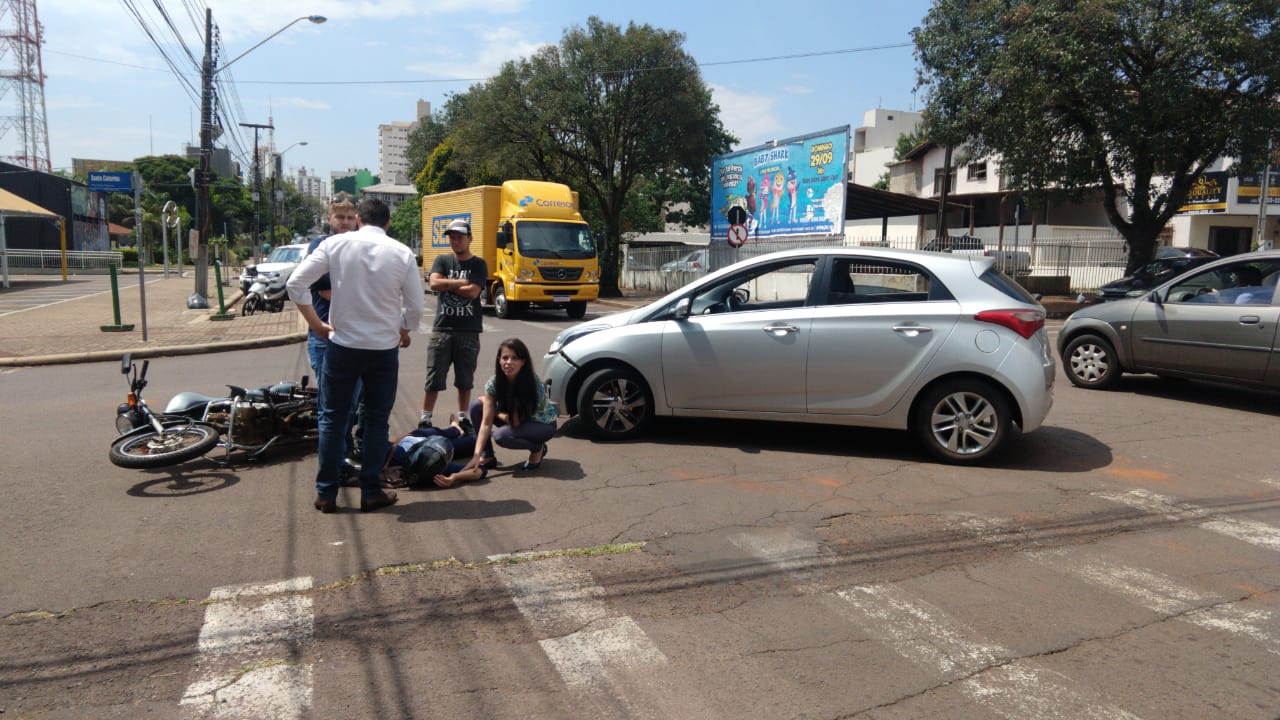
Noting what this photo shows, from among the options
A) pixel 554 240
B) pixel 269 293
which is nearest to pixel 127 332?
pixel 269 293

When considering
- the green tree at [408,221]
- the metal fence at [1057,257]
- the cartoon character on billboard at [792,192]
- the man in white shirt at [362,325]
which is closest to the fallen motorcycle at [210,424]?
the man in white shirt at [362,325]

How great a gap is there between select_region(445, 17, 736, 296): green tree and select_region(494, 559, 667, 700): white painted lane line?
2549 cm

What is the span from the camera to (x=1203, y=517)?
5.55 metres

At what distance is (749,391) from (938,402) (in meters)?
1.43

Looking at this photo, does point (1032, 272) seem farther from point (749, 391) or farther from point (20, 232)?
point (20, 232)

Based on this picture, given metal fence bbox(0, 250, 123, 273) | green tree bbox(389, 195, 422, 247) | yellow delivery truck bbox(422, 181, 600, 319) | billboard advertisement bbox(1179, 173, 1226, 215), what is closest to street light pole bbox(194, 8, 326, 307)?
yellow delivery truck bbox(422, 181, 600, 319)

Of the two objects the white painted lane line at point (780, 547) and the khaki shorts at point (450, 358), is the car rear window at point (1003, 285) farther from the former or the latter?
the khaki shorts at point (450, 358)

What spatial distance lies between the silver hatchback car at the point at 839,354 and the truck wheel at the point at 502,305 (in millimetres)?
13826

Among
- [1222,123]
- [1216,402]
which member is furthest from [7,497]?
[1222,123]

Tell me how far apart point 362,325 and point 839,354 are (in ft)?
11.6

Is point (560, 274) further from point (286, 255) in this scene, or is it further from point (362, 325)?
point (362, 325)

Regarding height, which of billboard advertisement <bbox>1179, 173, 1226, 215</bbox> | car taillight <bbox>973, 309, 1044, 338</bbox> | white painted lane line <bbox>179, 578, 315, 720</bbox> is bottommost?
white painted lane line <bbox>179, 578, 315, 720</bbox>

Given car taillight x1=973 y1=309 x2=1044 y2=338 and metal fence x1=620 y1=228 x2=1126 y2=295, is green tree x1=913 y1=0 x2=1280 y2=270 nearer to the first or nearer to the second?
metal fence x1=620 y1=228 x2=1126 y2=295

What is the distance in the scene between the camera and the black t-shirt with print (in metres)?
7.19
